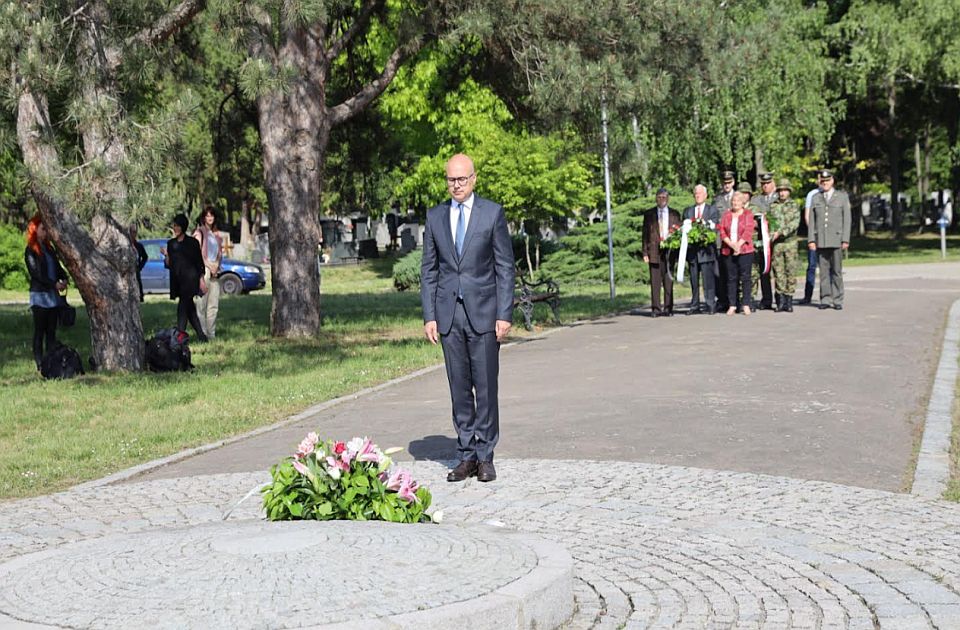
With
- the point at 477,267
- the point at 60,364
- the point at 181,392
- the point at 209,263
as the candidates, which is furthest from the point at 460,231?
the point at 209,263

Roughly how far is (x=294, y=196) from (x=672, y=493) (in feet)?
41.5

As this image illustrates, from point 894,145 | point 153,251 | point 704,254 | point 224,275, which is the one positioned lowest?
point 224,275

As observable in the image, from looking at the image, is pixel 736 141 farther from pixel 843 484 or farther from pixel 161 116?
pixel 843 484

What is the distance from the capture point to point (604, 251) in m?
34.6

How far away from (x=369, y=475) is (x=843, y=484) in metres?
3.21

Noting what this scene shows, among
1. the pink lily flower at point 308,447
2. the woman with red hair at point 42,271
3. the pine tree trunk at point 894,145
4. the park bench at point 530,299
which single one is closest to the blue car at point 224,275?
the park bench at point 530,299

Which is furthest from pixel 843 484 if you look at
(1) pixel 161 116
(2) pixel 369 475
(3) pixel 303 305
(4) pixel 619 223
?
(4) pixel 619 223

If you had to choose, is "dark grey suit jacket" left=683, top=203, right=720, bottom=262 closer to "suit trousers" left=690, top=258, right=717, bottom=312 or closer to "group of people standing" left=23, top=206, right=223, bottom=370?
"suit trousers" left=690, top=258, right=717, bottom=312

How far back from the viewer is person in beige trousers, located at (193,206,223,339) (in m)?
19.2

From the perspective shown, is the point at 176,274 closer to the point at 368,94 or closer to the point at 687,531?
the point at 368,94

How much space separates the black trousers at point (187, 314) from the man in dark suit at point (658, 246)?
7.17 m

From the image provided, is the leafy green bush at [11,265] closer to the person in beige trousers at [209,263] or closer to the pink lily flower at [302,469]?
the person in beige trousers at [209,263]

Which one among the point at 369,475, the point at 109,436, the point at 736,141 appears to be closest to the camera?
the point at 369,475

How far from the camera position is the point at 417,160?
2026 inches
